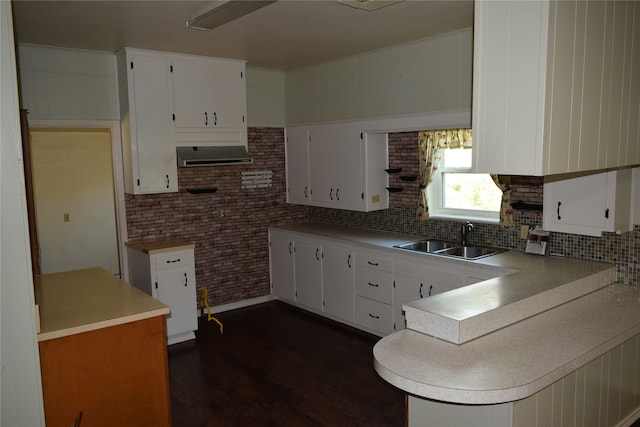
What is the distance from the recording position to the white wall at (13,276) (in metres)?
1.63

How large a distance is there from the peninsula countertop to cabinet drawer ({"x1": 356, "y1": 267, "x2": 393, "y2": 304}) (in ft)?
7.08

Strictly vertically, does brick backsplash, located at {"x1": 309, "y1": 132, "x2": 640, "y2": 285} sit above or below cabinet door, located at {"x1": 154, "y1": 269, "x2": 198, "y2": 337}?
above

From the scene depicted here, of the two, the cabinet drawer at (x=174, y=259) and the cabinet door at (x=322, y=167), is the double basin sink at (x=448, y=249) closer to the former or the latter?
the cabinet door at (x=322, y=167)

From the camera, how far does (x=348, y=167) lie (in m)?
5.23

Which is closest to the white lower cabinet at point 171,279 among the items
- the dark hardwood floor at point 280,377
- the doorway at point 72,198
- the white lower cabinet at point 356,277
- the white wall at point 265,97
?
the dark hardwood floor at point 280,377

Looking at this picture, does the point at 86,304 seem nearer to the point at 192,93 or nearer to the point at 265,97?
the point at 192,93

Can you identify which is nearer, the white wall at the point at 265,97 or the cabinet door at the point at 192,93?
the cabinet door at the point at 192,93

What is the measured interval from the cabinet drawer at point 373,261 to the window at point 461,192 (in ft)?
2.51

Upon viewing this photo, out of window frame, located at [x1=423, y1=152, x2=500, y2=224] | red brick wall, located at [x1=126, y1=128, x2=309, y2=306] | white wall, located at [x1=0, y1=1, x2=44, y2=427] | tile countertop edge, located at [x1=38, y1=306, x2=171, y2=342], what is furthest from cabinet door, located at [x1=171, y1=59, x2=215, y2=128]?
white wall, located at [x1=0, y1=1, x2=44, y2=427]

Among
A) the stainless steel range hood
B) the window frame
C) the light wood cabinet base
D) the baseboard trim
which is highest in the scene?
the stainless steel range hood

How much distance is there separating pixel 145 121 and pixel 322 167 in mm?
1859

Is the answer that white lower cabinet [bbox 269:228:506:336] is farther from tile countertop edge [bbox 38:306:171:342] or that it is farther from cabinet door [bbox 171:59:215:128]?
tile countertop edge [bbox 38:306:171:342]

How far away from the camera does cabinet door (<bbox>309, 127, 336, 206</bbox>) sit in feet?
17.9

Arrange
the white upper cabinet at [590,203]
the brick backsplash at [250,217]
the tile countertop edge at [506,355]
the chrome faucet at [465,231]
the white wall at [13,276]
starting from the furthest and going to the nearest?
the brick backsplash at [250,217] < the chrome faucet at [465,231] < the white upper cabinet at [590,203] < the tile countertop edge at [506,355] < the white wall at [13,276]
